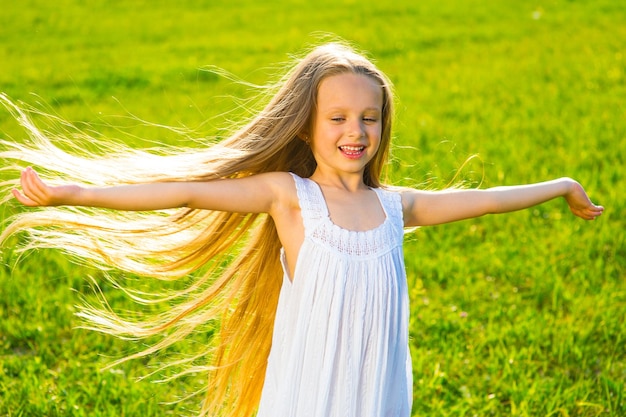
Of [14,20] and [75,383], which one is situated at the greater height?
[14,20]

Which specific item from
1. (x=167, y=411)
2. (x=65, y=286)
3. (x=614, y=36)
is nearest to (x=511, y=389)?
(x=167, y=411)

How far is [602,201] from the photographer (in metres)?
6.32

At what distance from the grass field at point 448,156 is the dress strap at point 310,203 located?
1.28 metres

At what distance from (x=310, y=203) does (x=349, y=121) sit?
28 cm

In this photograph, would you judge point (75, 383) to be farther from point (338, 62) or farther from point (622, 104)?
point (622, 104)

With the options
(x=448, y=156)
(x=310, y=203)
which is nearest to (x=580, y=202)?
(x=310, y=203)

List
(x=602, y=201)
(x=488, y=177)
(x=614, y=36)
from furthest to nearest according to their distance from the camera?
(x=614, y=36), (x=488, y=177), (x=602, y=201)

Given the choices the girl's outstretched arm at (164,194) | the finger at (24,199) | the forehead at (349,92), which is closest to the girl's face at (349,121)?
the forehead at (349,92)

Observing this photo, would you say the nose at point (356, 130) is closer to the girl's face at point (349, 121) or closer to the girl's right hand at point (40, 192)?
the girl's face at point (349, 121)

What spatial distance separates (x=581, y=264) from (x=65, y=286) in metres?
2.87

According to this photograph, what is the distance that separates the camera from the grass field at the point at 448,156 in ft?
13.2

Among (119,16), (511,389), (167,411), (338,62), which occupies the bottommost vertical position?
(167,411)

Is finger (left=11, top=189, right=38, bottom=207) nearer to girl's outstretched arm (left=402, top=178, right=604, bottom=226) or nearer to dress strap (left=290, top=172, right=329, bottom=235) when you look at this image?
dress strap (left=290, top=172, right=329, bottom=235)

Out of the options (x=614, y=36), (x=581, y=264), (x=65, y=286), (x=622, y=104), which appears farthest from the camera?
(x=614, y=36)
